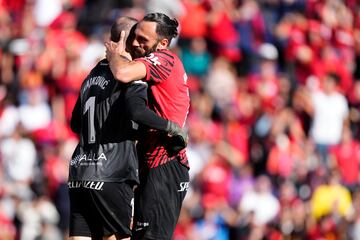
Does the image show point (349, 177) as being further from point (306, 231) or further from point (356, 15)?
point (356, 15)

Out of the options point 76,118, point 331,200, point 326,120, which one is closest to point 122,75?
point 76,118

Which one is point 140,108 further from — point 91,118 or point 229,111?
point 229,111

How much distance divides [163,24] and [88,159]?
127cm

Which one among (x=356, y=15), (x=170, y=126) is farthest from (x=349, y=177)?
(x=170, y=126)

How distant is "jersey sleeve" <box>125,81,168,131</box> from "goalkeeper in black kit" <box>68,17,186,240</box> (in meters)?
0.01

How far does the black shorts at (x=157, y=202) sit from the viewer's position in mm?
9023

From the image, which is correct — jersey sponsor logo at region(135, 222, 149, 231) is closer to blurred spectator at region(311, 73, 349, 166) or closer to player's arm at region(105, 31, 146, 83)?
player's arm at region(105, 31, 146, 83)

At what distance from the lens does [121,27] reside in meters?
8.89

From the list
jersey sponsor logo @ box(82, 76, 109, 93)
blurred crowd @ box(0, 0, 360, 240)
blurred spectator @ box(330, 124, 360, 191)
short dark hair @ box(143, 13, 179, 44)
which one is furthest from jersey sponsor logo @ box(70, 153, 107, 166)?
blurred spectator @ box(330, 124, 360, 191)

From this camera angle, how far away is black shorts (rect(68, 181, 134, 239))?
8.81 metres

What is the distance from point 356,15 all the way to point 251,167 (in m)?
5.48

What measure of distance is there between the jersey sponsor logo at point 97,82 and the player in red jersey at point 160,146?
1.12 ft

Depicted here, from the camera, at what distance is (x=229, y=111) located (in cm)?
1800

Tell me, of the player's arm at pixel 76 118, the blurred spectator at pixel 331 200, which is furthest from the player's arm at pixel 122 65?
the blurred spectator at pixel 331 200
